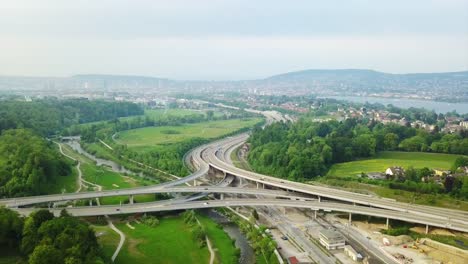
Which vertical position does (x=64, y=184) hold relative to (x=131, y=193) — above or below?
below

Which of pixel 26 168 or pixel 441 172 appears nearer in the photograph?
pixel 26 168

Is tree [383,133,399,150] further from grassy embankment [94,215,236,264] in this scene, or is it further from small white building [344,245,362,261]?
grassy embankment [94,215,236,264]

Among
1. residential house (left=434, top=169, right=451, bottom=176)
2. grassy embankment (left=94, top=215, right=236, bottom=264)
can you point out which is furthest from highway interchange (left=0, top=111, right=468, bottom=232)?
residential house (left=434, top=169, right=451, bottom=176)

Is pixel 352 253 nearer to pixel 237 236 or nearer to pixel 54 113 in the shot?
pixel 237 236

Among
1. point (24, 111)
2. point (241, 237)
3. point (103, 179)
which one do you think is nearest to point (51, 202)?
point (103, 179)

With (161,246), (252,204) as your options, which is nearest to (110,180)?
(252,204)

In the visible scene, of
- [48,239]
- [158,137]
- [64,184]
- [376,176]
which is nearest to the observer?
[48,239]

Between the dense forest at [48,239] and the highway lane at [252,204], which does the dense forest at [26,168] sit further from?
the dense forest at [48,239]

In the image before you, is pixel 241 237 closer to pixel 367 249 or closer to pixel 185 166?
pixel 367 249
